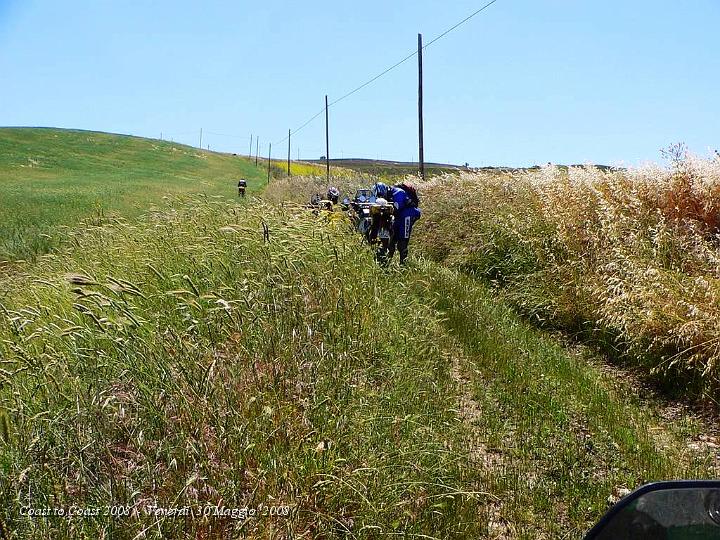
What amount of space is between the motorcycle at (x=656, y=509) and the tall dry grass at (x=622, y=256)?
4.59 metres

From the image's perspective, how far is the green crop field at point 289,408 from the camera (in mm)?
2801

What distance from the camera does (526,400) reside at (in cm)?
569

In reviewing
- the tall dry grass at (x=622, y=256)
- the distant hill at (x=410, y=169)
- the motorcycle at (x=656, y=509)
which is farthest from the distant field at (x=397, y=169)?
the motorcycle at (x=656, y=509)

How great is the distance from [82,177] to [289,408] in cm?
5603

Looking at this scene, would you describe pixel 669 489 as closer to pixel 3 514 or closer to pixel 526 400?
pixel 3 514

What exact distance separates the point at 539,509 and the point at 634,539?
2.58 m

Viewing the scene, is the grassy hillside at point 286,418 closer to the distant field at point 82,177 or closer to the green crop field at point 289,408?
the green crop field at point 289,408

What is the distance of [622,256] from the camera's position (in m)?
7.78

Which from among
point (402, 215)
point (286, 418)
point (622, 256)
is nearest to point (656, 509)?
point (286, 418)

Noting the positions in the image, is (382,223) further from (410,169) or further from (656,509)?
(410,169)

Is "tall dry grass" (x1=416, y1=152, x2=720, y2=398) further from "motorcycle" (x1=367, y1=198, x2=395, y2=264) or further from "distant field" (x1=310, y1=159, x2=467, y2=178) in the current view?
"distant field" (x1=310, y1=159, x2=467, y2=178)

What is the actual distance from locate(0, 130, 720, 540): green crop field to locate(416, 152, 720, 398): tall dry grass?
1.40 feet

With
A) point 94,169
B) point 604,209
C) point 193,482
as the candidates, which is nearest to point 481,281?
point 604,209

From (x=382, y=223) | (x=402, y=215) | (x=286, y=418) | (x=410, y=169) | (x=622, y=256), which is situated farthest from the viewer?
(x=410, y=169)
